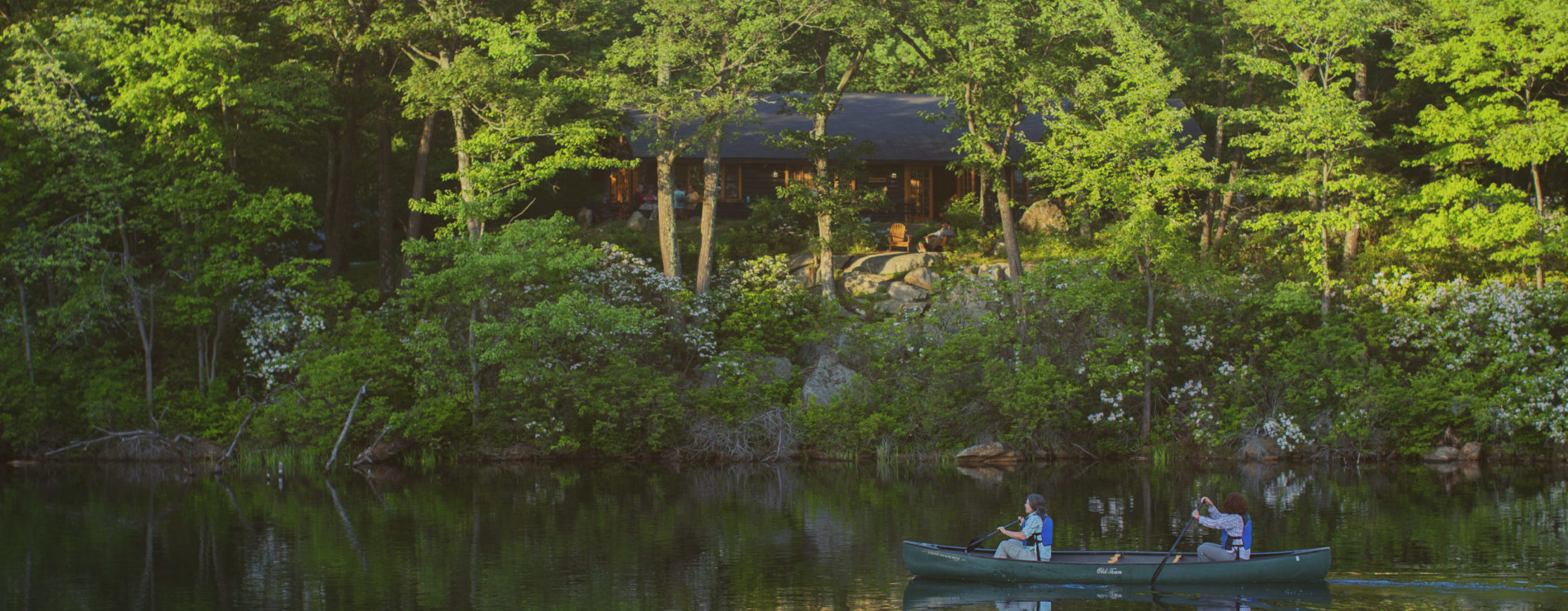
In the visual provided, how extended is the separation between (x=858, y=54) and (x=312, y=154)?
17.5m

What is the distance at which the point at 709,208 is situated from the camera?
1314 inches

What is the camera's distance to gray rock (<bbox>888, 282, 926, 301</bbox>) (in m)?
33.5

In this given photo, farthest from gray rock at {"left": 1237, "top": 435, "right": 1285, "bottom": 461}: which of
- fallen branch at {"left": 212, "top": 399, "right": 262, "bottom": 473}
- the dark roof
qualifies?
fallen branch at {"left": 212, "top": 399, "right": 262, "bottom": 473}

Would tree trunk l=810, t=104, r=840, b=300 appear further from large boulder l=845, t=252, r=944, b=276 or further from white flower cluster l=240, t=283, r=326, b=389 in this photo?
white flower cluster l=240, t=283, r=326, b=389

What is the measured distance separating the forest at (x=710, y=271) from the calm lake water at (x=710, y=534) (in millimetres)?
1606

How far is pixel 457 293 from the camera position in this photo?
29.4m

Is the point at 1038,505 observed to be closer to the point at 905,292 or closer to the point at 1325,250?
the point at 1325,250

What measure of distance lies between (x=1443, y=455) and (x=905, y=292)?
1337cm

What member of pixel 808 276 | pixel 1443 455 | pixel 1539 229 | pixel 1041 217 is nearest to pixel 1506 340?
Result: pixel 1443 455

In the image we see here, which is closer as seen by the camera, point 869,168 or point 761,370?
point 761,370

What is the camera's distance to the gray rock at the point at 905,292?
1320 inches

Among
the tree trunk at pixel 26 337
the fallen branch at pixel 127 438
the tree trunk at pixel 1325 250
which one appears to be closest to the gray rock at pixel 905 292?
the tree trunk at pixel 1325 250

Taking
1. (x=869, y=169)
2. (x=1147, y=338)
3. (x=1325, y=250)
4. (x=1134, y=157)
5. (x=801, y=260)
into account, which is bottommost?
(x=1147, y=338)

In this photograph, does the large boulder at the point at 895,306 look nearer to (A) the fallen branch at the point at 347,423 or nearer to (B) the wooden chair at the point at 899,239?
(B) the wooden chair at the point at 899,239
